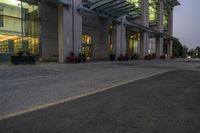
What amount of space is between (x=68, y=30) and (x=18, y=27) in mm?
5235

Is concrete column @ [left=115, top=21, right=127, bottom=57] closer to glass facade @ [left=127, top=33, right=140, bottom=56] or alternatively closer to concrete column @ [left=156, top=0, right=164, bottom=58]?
glass facade @ [left=127, top=33, right=140, bottom=56]

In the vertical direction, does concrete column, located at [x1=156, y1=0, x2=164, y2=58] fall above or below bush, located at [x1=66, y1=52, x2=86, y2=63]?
above

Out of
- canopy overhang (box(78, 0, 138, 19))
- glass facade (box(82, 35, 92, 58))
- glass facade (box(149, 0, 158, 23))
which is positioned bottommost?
glass facade (box(82, 35, 92, 58))

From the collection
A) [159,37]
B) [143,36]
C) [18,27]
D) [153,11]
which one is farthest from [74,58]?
[153,11]

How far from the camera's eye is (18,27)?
24.7 m

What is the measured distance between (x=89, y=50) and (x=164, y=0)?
3074 centimetres

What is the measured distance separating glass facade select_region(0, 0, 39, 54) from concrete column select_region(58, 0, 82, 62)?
3.60 m

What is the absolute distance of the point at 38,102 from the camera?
5.78 meters

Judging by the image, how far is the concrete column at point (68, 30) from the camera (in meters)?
24.2

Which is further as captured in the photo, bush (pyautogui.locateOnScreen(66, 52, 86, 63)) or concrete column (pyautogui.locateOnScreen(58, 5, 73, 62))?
bush (pyautogui.locateOnScreen(66, 52, 86, 63))

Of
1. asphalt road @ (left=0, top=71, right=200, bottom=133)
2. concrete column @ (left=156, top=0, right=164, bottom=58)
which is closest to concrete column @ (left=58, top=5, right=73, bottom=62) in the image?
asphalt road @ (left=0, top=71, right=200, bottom=133)

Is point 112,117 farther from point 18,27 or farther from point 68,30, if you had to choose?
point 18,27

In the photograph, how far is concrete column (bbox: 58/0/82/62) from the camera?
24217 mm

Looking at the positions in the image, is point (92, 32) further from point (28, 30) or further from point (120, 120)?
point (120, 120)
